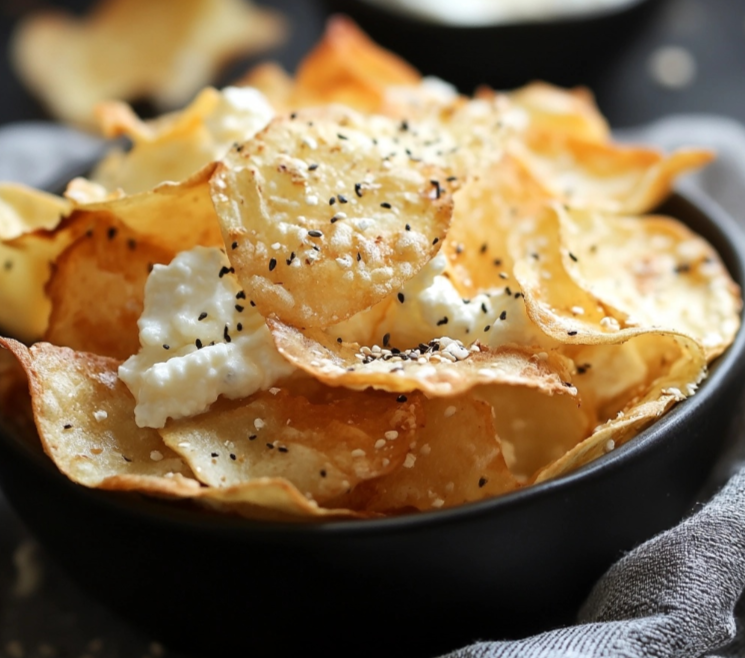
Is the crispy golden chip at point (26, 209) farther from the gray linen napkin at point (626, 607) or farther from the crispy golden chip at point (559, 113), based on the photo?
the crispy golden chip at point (559, 113)

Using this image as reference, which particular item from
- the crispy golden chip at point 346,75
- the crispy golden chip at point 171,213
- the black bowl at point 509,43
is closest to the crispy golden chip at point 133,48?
the black bowl at point 509,43

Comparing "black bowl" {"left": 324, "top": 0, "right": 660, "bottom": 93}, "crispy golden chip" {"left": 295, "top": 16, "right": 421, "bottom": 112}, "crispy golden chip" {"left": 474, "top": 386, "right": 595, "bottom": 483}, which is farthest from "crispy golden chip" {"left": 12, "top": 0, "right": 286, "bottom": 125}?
"crispy golden chip" {"left": 474, "top": 386, "right": 595, "bottom": 483}

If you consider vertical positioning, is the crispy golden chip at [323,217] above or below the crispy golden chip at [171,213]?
above

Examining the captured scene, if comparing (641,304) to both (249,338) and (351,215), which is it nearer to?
(351,215)

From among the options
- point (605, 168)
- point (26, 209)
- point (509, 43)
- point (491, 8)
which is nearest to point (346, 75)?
point (605, 168)

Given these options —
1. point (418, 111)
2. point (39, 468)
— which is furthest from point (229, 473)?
point (418, 111)

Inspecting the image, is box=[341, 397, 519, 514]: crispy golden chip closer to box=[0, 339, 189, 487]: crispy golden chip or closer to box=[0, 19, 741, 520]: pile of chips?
box=[0, 19, 741, 520]: pile of chips

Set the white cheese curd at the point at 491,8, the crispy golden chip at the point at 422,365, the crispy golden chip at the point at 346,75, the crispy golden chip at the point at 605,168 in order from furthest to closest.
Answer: the white cheese curd at the point at 491,8 < the crispy golden chip at the point at 346,75 < the crispy golden chip at the point at 605,168 < the crispy golden chip at the point at 422,365

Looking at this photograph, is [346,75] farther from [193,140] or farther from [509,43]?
[509,43]

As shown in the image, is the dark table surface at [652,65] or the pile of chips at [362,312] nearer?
the pile of chips at [362,312]
